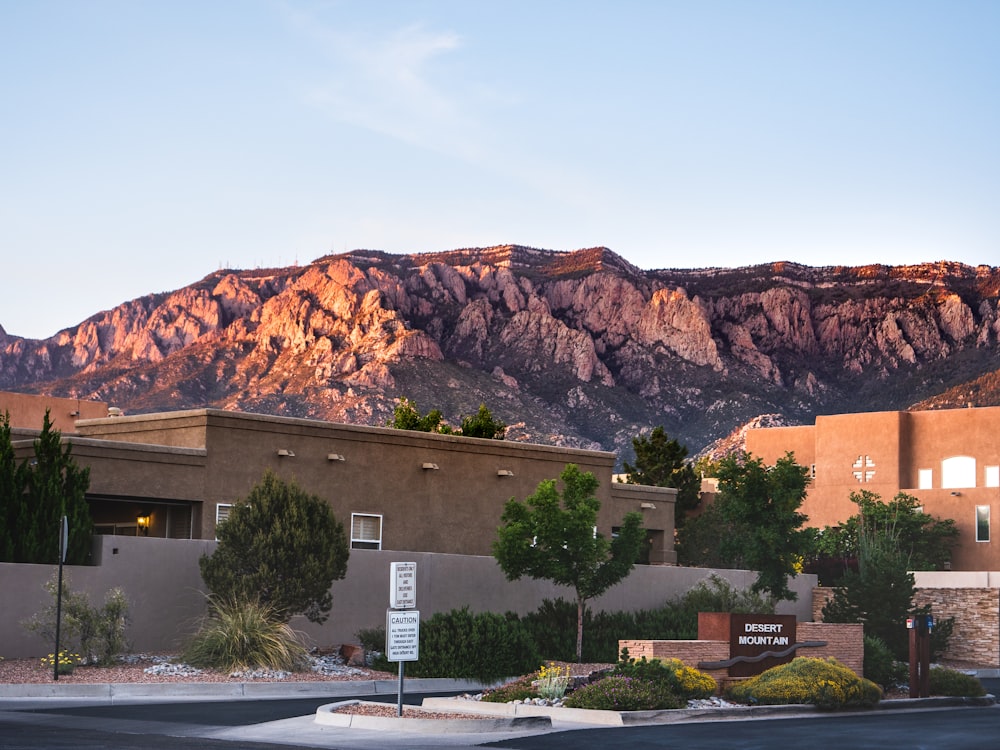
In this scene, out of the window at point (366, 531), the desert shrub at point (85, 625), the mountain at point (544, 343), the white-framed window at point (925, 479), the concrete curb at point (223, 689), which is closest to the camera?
the concrete curb at point (223, 689)

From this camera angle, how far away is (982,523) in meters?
75.4

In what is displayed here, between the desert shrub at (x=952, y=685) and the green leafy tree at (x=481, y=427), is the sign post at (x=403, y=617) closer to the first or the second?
the desert shrub at (x=952, y=685)

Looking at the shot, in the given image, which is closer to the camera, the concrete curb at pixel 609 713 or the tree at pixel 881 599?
the concrete curb at pixel 609 713

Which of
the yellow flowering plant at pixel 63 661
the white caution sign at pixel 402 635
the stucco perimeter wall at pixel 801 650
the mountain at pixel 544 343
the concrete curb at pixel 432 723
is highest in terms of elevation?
the mountain at pixel 544 343

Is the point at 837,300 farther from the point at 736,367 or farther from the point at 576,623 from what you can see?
the point at 576,623

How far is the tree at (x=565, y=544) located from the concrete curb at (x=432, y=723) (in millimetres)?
11347

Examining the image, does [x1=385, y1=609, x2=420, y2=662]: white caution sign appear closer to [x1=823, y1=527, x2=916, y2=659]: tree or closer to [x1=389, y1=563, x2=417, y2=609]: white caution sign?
[x1=389, y1=563, x2=417, y2=609]: white caution sign

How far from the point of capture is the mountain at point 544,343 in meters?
136

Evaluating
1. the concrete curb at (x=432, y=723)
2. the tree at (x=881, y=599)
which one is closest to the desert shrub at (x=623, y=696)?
the concrete curb at (x=432, y=723)

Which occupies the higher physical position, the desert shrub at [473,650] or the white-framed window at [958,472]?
the white-framed window at [958,472]

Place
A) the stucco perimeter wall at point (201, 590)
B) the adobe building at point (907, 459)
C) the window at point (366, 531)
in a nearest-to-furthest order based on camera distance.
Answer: the stucco perimeter wall at point (201, 590), the window at point (366, 531), the adobe building at point (907, 459)

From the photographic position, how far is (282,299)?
165m

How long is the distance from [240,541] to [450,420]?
93.7 m

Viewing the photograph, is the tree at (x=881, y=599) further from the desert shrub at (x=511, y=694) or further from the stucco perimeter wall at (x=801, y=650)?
the desert shrub at (x=511, y=694)
